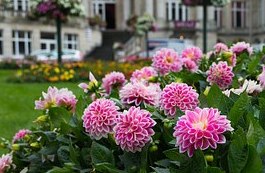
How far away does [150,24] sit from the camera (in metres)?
37.4

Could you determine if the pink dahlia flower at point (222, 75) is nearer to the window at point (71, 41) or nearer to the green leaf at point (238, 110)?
the green leaf at point (238, 110)

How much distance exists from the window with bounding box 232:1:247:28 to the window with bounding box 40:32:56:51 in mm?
24309

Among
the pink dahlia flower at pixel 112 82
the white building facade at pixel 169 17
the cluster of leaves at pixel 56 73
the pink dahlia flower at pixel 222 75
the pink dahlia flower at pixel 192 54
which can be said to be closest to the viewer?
the pink dahlia flower at pixel 222 75

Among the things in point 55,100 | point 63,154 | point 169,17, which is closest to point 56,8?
point 55,100

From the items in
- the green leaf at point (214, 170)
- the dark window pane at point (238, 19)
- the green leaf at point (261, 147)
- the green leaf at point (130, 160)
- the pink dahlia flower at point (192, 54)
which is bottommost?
the green leaf at point (130, 160)

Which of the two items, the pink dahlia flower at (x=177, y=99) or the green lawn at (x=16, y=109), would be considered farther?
the green lawn at (x=16, y=109)

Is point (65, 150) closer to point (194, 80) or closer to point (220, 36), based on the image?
point (194, 80)

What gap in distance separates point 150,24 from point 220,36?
23833 mm

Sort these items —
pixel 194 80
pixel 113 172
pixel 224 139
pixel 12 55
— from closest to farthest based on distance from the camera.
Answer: pixel 224 139, pixel 113 172, pixel 194 80, pixel 12 55

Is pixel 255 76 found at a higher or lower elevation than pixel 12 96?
higher

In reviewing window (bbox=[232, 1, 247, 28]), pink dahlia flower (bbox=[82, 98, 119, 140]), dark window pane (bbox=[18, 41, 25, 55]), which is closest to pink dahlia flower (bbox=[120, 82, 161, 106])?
pink dahlia flower (bbox=[82, 98, 119, 140])

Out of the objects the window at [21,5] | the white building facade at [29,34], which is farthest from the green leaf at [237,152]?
the window at [21,5]

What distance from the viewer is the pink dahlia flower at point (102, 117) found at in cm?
283

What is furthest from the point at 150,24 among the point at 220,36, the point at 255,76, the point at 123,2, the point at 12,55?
the point at 255,76
